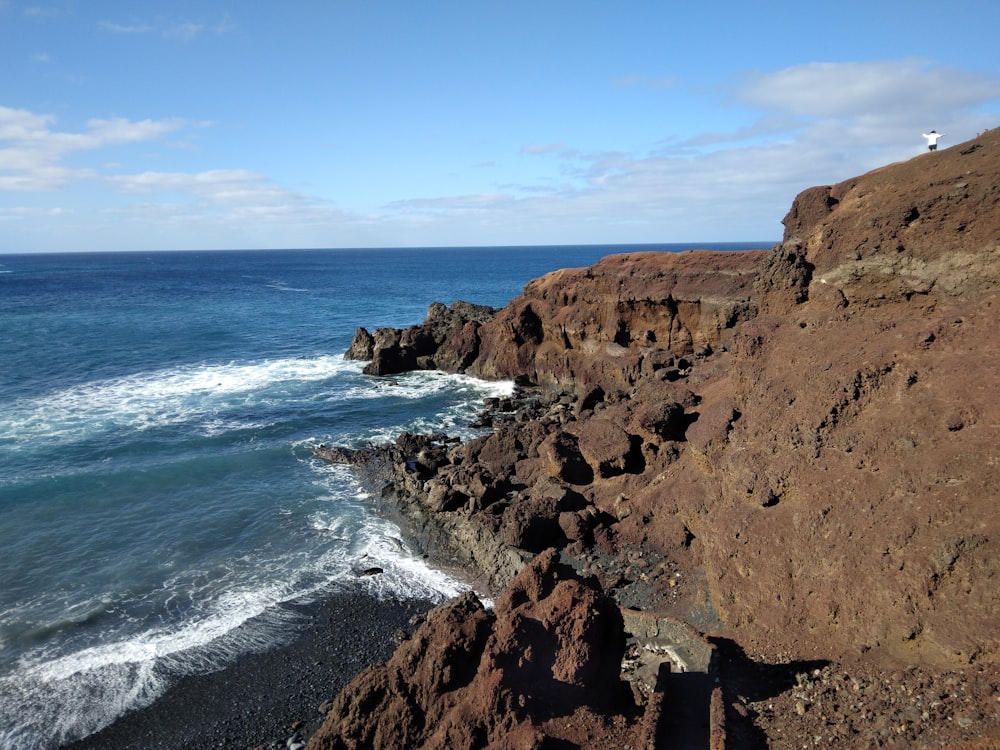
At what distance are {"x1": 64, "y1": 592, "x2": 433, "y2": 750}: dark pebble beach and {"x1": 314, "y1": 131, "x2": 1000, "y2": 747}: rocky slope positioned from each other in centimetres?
395

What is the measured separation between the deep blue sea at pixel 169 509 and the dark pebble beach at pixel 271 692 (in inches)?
23.1

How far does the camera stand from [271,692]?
1422 cm

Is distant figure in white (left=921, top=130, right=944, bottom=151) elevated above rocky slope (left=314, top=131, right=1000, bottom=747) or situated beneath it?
elevated above

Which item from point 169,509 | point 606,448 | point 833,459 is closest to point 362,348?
point 169,509

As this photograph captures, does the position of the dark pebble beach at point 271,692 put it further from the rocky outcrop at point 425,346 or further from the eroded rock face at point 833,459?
the rocky outcrop at point 425,346

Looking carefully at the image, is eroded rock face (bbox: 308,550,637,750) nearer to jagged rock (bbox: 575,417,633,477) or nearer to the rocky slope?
the rocky slope

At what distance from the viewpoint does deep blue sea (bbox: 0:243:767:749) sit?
1553 centimetres

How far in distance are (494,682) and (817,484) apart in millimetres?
8142

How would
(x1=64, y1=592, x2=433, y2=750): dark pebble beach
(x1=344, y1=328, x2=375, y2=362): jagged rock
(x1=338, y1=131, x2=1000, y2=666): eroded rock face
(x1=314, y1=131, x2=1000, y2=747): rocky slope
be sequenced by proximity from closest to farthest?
(x1=314, y1=131, x2=1000, y2=747): rocky slope, (x1=338, y1=131, x2=1000, y2=666): eroded rock face, (x1=64, y1=592, x2=433, y2=750): dark pebble beach, (x1=344, y1=328, x2=375, y2=362): jagged rock

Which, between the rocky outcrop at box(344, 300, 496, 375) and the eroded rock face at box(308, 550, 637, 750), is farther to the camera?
the rocky outcrop at box(344, 300, 496, 375)

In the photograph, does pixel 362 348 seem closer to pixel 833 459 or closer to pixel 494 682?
pixel 833 459

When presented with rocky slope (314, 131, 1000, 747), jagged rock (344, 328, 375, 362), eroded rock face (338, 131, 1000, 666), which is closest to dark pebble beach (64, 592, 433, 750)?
rocky slope (314, 131, 1000, 747)

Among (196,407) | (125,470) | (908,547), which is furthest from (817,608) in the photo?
(196,407)

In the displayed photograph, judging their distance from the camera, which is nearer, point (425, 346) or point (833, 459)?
point (833, 459)
